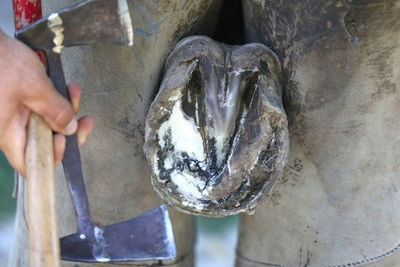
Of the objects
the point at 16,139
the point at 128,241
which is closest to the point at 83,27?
the point at 16,139

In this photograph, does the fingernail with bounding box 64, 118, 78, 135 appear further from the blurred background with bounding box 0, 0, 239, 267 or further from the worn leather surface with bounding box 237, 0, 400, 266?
the blurred background with bounding box 0, 0, 239, 267

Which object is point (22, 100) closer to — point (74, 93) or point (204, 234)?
point (74, 93)

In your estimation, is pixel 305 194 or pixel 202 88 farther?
pixel 305 194

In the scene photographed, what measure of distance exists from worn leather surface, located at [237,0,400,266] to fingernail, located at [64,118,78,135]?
16.3 inches

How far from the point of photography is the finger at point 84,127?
0.96 meters

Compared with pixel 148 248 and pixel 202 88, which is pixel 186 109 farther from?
pixel 148 248

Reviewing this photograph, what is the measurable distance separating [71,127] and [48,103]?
0.08 meters

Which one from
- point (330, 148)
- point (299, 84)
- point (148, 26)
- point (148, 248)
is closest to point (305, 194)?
point (330, 148)

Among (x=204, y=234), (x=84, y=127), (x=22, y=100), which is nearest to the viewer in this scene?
(x=22, y=100)

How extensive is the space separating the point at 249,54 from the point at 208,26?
0.67 ft

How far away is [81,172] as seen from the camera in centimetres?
99

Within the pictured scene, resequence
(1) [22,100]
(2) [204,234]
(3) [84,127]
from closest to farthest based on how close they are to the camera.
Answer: (1) [22,100] → (3) [84,127] → (2) [204,234]

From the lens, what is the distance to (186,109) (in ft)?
3.16

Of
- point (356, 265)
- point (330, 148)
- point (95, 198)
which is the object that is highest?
point (330, 148)
